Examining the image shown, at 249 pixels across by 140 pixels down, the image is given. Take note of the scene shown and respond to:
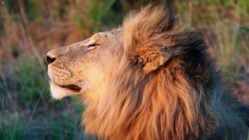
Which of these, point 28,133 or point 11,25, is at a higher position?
point 11,25

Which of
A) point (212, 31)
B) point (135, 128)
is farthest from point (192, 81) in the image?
point (212, 31)

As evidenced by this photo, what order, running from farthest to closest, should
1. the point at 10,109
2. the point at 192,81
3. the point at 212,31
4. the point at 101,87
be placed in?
the point at 212,31
the point at 10,109
the point at 101,87
the point at 192,81

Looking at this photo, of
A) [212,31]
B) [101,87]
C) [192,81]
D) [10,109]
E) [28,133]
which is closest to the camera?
[192,81]

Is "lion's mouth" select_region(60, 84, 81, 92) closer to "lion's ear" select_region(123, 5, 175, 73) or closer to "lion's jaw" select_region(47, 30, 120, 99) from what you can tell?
"lion's jaw" select_region(47, 30, 120, 99)

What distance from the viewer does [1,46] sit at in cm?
841

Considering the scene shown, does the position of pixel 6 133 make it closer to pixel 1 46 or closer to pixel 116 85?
pixel 116 85

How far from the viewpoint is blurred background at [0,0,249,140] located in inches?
248

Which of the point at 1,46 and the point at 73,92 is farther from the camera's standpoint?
the point at 1,46

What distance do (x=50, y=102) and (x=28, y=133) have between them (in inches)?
29.0

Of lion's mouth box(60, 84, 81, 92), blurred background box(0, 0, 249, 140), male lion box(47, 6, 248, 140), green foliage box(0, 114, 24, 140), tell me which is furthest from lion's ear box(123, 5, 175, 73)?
green foliage box(0, 114, 24, 140)

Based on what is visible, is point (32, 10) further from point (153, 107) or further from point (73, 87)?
point (153, 107)

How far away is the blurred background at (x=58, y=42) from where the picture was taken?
6288 millimetres

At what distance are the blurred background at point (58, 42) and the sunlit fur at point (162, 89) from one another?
113 cm

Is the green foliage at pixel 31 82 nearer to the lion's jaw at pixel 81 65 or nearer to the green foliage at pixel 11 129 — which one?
the green foliage at pixel 11 129
